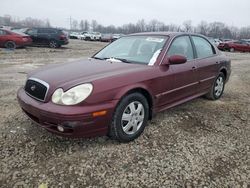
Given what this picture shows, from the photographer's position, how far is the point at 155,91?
3.71 metres

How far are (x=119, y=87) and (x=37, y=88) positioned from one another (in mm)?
1063

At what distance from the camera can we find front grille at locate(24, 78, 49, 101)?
316cm

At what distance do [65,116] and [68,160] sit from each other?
1.85 ft

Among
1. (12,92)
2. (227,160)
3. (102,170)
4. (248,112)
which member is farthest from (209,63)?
(12,92)

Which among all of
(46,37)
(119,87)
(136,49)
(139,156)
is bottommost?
(139,156)

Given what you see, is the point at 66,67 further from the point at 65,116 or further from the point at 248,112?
the point at 248,112

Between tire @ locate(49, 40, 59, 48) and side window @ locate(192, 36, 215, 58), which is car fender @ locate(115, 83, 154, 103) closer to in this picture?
side window @ locate(192, 36, 215, 58)

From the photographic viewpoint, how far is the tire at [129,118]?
3.25 meters

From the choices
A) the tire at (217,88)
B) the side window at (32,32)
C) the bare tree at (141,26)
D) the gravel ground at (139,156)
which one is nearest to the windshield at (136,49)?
the gravel ground at (139,156)

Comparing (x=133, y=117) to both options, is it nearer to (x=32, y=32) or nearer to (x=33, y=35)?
(x=33, y=35)

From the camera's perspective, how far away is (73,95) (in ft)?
9.78

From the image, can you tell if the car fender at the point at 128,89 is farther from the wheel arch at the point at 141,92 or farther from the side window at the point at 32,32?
the side window at the point at 32,32

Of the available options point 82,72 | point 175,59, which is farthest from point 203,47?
point 82,72

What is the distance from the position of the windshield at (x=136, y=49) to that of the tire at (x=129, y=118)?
0.69 metres
